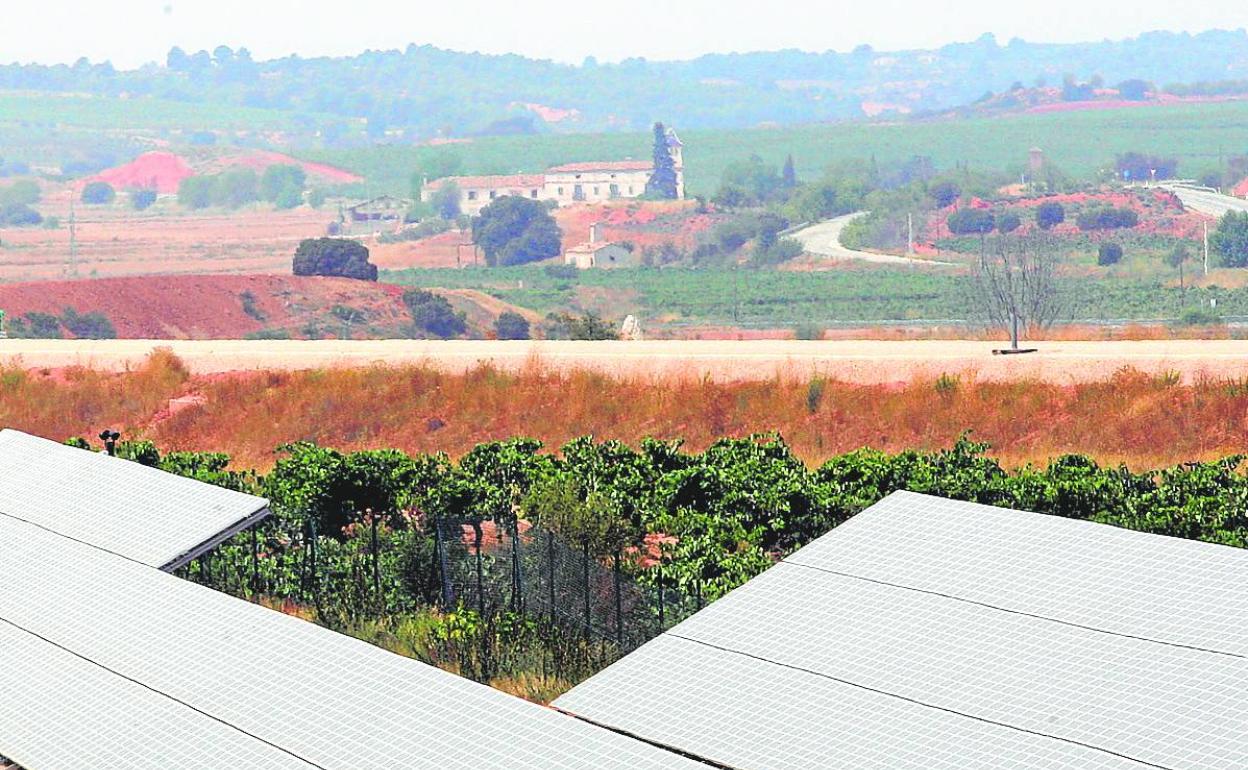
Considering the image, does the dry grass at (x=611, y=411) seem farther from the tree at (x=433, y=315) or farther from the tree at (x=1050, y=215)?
the tree at (x=1050, y=215)

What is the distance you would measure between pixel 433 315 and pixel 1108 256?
6345cm

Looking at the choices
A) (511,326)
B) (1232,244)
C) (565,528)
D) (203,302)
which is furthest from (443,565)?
(1232,244)

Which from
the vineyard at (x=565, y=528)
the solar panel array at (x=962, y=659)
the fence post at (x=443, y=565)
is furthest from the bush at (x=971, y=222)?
the solar panel array at (x=962, y=659)

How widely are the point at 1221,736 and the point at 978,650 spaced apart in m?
2.72

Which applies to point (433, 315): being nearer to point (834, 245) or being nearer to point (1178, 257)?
point (1178, 257)

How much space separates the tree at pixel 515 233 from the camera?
181625 mm

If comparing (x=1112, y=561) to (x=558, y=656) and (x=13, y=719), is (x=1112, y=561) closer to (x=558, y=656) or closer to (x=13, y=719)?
(x=558, y=656)

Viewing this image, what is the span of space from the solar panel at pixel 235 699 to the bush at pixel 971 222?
151 meters

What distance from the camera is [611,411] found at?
43125mm

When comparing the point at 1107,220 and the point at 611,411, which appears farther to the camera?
the point at 1107,220

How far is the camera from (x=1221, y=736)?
15070 millimetres

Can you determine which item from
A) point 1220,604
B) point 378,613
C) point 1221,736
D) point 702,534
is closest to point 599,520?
point 702,534

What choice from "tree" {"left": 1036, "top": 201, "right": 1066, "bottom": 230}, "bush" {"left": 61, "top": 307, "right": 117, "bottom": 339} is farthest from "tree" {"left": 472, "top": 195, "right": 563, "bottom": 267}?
"bush" {"left": 61, "top": 307, "right": 117, "bottom": 339}

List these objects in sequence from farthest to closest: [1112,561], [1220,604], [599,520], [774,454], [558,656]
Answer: [774,454] < [599,520] < [558,656] < [1112,561] < [1220,604]
